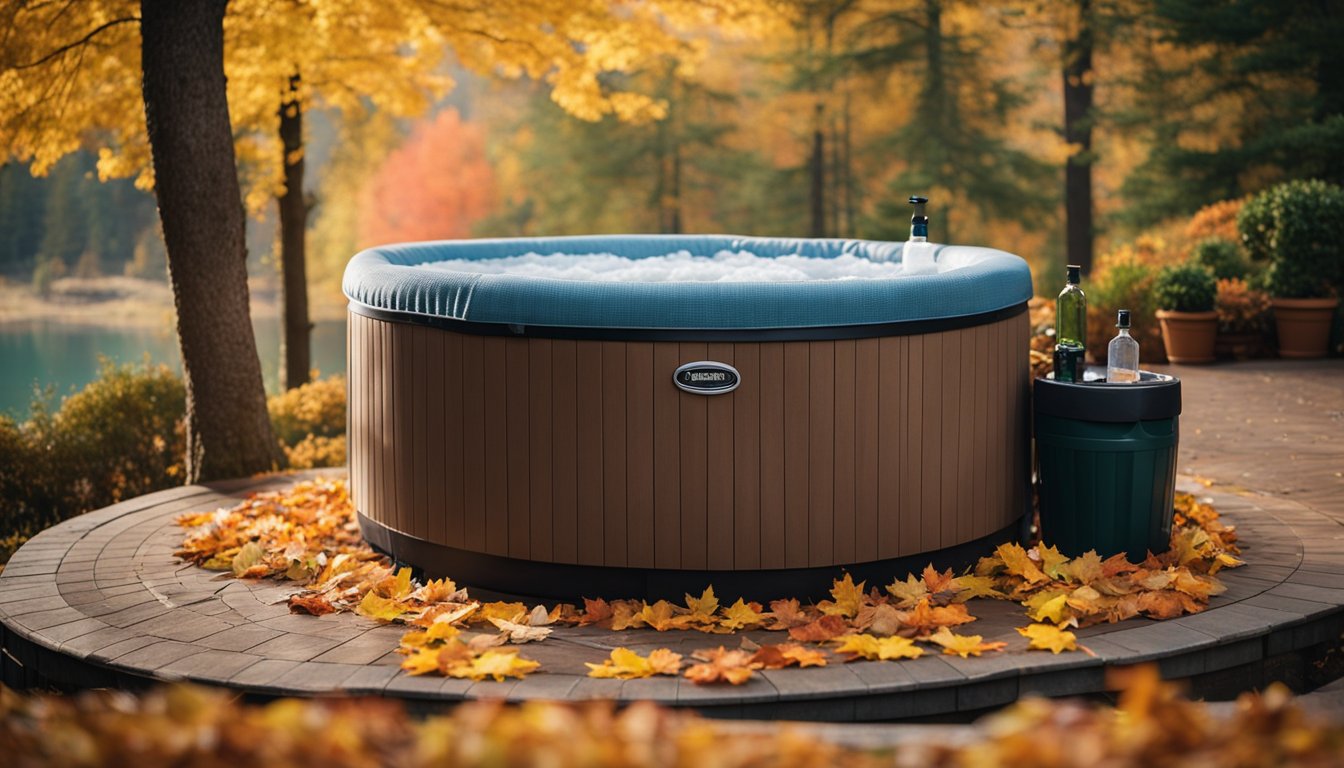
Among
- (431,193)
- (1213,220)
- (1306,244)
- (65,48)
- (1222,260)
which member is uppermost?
(431,193)

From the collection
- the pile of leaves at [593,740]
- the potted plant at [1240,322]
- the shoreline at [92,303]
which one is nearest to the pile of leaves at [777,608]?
the pile of leaves at [593,740]

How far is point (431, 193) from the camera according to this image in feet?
78.6

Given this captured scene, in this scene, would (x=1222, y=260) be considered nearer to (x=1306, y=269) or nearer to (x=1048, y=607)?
(x=1306, y=269)

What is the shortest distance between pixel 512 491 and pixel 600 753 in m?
2.33

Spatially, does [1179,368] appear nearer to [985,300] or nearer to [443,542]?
[985,300]

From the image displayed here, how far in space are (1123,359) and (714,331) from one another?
1564 mm

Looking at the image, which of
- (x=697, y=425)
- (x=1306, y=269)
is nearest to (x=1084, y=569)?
(x=697, y=425)

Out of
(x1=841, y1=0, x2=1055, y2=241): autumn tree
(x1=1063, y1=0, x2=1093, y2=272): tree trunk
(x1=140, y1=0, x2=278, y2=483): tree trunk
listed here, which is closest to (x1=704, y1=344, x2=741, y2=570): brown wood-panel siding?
(x1=140, y1=0, x2=278, y2=483): tree trunk

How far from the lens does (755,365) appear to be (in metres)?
3.61

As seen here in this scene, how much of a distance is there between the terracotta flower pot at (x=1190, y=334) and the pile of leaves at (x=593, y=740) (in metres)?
8.03

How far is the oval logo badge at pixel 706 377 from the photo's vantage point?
359cm

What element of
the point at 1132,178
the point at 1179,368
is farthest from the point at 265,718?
the point at 1132,178

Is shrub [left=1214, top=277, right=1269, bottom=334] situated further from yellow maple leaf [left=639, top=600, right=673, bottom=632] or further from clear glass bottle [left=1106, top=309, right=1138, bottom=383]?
yellow maple leaf [left=639, top=600, right=673, bottom=632]

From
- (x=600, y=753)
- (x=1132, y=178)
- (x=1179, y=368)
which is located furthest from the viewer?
(x=1132, y=178)
